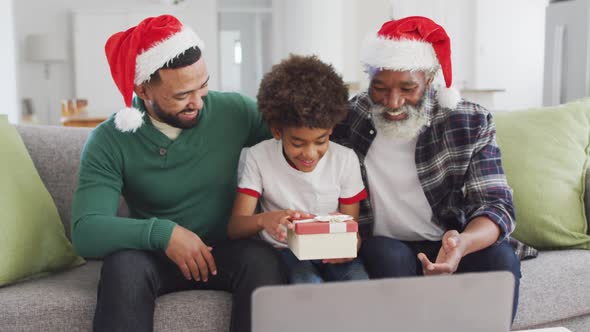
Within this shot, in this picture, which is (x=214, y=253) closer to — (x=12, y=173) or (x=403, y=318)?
(x=12, y=173)

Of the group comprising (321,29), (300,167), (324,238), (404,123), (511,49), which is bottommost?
(324,238)

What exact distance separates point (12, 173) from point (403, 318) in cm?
128

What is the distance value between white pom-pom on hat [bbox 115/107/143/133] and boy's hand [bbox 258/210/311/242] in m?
0.42

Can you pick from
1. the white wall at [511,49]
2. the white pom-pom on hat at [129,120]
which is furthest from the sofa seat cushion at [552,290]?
the white wall at [511,49]

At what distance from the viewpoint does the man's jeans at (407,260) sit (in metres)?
1.49

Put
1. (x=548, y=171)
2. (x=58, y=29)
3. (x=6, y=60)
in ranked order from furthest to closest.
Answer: (x=58, y=29) → (x=6, y=60) → (x=548, y=171)

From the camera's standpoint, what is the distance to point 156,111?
163 cm

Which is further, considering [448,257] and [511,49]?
[511,49]

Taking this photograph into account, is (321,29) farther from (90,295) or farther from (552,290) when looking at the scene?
(90,295)

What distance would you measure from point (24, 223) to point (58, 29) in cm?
641

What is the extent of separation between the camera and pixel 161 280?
1.48m

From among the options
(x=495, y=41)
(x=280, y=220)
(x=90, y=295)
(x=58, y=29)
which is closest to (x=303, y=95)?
(x=280, y=220)

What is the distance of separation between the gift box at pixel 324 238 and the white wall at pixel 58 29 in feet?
21.2

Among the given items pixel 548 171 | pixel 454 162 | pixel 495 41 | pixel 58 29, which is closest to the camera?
pixel 454 162
